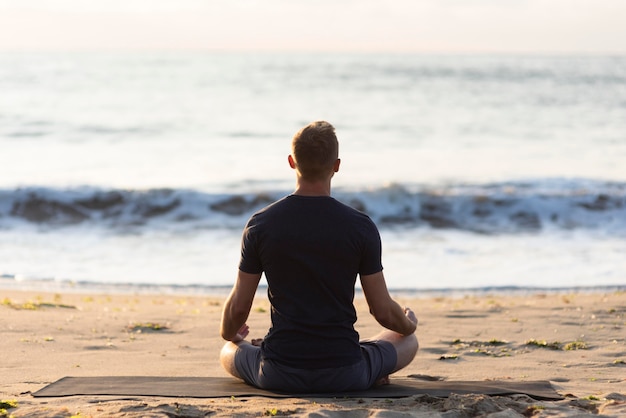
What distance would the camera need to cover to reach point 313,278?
13.1 ft

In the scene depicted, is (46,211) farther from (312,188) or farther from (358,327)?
(312,188)

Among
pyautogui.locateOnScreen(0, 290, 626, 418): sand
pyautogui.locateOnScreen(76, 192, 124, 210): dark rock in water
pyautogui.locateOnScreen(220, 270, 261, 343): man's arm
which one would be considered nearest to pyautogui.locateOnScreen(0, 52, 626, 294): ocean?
pyautogui.locateOnScreen(76, 192, 124, 210): dark rock in water

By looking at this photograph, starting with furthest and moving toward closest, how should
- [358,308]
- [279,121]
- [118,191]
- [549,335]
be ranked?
[279,121], [118,191], [358,308], [549,335]

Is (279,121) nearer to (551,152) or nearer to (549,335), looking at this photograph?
(551,152)

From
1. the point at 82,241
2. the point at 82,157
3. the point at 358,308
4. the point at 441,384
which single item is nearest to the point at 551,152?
the point at 82,157

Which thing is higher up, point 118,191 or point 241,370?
point 118,191

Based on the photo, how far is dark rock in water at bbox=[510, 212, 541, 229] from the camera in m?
15.5

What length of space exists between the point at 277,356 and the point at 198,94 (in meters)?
41.6

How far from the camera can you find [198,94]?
Answer: 44.8 meters

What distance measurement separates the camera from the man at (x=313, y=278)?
3.91 m

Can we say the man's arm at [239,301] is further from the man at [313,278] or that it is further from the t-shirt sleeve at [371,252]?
the t-shirt sleeve at [371,252]


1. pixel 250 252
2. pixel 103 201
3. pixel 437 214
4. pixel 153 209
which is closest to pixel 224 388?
pixel 250 252

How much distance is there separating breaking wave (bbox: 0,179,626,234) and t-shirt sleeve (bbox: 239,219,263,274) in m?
10.8

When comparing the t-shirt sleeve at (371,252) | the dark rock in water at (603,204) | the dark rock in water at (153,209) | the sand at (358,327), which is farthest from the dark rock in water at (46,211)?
the t-shirt sleeve at (371,252)
